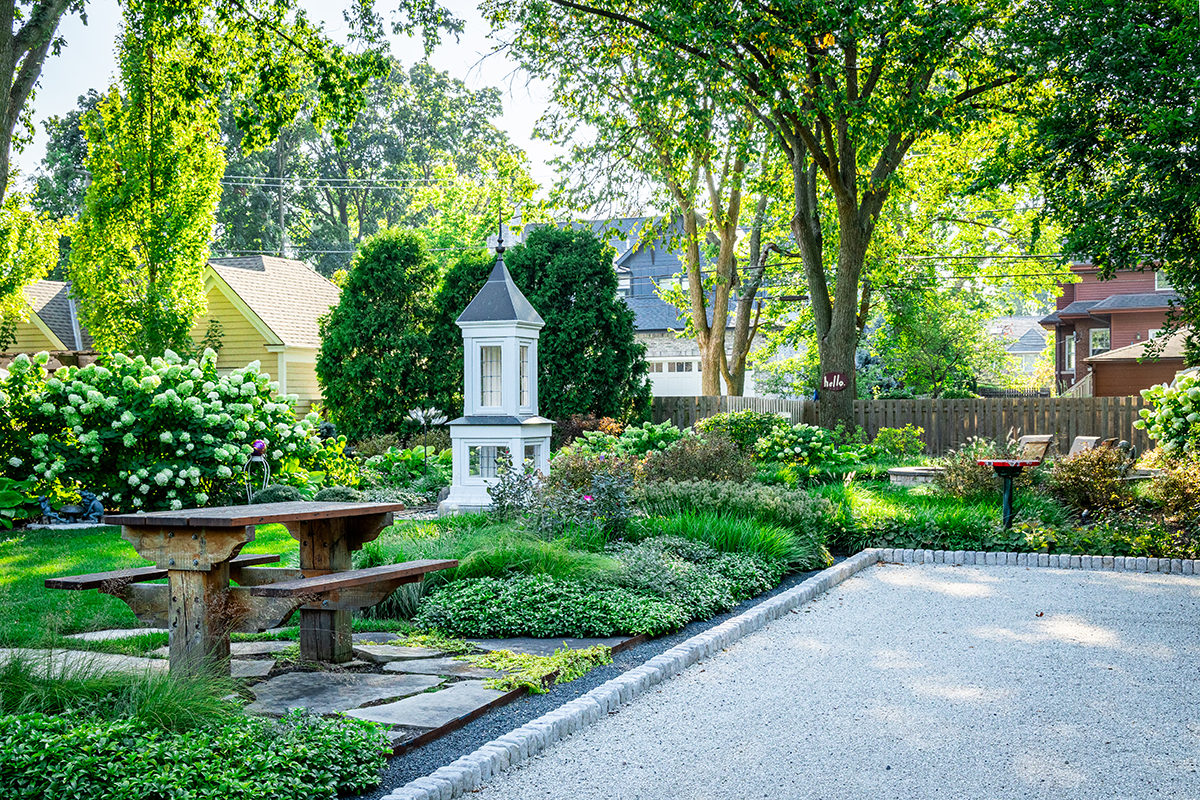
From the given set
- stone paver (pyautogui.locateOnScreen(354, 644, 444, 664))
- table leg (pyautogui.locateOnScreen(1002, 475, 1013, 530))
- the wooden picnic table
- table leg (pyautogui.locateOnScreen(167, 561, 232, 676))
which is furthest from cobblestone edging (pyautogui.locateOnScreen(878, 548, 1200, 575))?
table leg (pyautogui.locateOnScreen(167, 561, 232, 676))

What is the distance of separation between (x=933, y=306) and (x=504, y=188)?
12.1 metres

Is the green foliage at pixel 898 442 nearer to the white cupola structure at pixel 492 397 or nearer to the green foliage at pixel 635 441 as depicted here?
the green foliage at pixel 635 441

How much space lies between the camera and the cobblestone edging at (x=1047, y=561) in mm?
8805

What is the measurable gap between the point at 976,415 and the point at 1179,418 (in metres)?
8.23

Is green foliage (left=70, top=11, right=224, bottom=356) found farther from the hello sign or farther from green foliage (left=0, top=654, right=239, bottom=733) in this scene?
green foliage (left=0, top=654, right=239, bottom=733)

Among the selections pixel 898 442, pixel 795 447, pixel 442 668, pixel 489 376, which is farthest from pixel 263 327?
pixel 442 668

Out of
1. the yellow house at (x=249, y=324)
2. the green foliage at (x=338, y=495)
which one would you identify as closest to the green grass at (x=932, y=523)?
the green foliage at (x=338, y=495)

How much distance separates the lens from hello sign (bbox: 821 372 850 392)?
670 inches

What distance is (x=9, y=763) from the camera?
3037 mm

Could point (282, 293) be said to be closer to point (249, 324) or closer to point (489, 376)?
point (249, 324)

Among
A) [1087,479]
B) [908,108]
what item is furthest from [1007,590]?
[908,108]

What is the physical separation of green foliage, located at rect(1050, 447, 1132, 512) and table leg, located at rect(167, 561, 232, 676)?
30.1 feet

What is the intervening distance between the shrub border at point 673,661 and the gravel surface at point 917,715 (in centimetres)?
7

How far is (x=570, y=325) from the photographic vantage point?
57.8 feet
